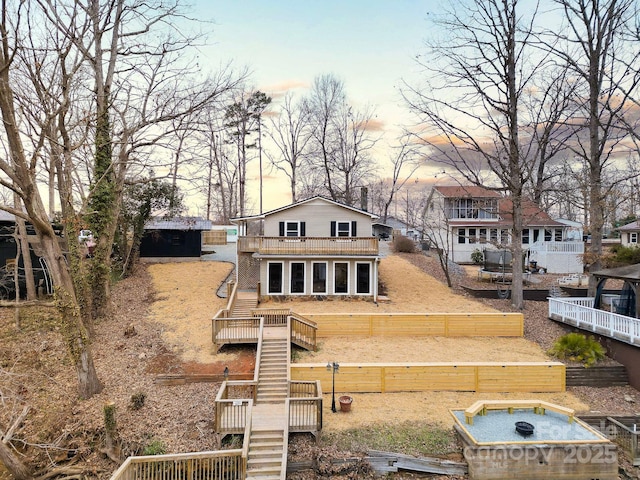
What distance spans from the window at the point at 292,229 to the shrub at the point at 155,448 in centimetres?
1399

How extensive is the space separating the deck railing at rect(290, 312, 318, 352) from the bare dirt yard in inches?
27.1

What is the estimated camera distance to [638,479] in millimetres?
9836

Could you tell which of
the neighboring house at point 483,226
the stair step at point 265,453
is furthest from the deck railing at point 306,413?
the neighboring house at point 483,226

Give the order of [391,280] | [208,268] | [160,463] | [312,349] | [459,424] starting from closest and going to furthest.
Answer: [160,463], [459,424], [312,349], [391,280], [208,268]

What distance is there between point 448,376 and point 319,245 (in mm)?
10560

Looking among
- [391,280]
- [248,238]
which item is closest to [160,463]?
[248,238]

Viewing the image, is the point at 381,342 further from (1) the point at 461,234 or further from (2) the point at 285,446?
(1) the point at 461,234

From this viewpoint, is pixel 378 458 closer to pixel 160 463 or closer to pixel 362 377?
pixel 362 377

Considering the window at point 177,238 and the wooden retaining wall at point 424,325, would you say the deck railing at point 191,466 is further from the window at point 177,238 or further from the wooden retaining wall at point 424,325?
the window at point 177,238

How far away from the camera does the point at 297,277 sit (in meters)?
22.6

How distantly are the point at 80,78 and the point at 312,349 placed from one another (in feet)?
50.2

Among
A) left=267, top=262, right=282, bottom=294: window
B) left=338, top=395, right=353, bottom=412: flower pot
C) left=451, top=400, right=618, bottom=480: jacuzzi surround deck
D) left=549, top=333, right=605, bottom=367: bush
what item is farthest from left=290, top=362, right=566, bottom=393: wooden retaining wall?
left=267, top=262, right=282, bottom=294: window

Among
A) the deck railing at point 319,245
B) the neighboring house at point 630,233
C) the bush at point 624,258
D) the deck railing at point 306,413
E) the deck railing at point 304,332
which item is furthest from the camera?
the neighboring house at point 630,233

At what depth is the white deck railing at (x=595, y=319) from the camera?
14344mm
